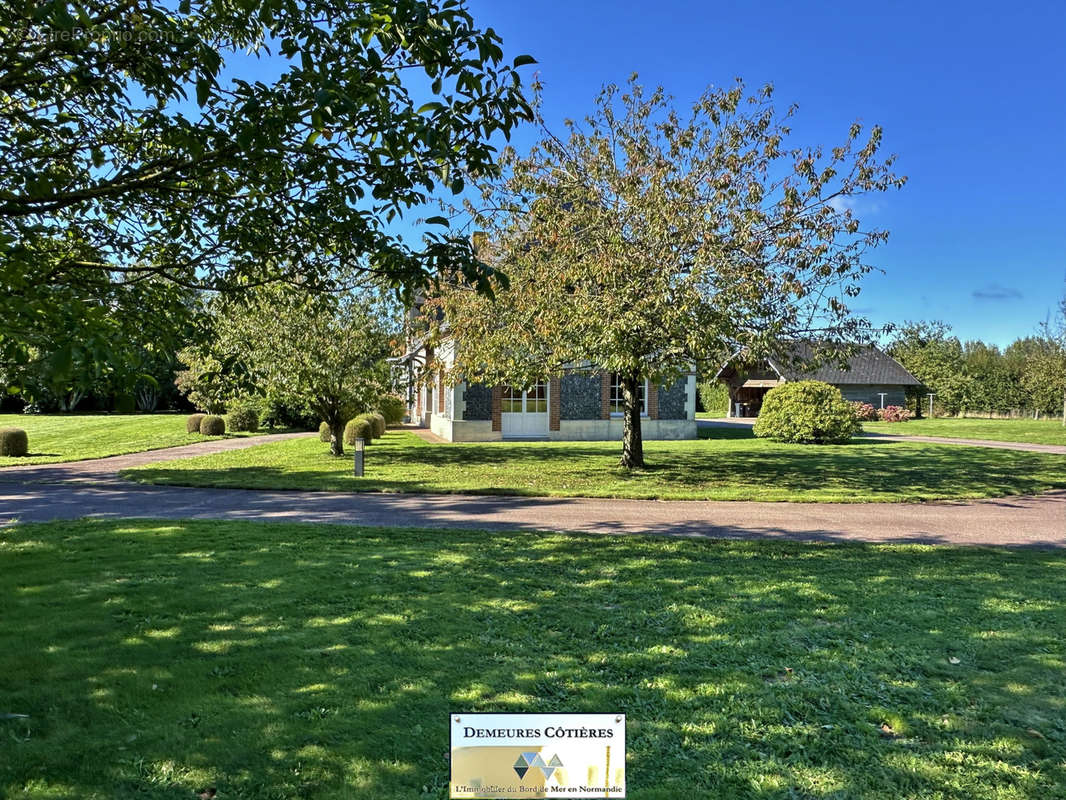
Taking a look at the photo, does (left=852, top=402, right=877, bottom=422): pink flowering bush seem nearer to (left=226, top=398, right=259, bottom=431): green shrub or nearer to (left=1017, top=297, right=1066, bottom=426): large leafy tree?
(left=1017, top=297, right=1066, bottom=426): large leafy tree

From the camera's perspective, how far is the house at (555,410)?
73.5ft

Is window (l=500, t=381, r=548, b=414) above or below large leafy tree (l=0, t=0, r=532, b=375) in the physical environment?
below

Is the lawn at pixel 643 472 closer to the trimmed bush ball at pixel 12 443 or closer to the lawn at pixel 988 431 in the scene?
the trimmed bush ball at pixel 12 443

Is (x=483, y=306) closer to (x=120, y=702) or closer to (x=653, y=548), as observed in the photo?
(x=653, y=548)

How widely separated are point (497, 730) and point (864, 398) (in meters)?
46.4

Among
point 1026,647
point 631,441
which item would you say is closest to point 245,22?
point 1026,647

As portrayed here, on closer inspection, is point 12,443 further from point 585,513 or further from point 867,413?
point 867,413

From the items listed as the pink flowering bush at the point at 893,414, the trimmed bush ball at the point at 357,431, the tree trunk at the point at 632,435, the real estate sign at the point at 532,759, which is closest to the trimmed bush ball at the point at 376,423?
the trimmed bush ball at the point at 357,431

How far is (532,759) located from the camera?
2.35 meters

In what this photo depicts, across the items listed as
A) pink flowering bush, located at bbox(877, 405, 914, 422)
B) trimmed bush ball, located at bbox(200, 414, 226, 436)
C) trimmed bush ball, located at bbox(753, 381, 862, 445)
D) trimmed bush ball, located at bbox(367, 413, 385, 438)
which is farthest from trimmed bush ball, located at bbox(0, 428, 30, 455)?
pink flowering bush, located at bbox(877, 405, 914, 422)

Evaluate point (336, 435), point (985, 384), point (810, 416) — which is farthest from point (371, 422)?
point (985, 384)

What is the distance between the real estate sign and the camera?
235cm

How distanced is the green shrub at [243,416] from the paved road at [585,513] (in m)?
13.8

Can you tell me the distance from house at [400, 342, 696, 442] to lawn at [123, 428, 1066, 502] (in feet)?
7.20
